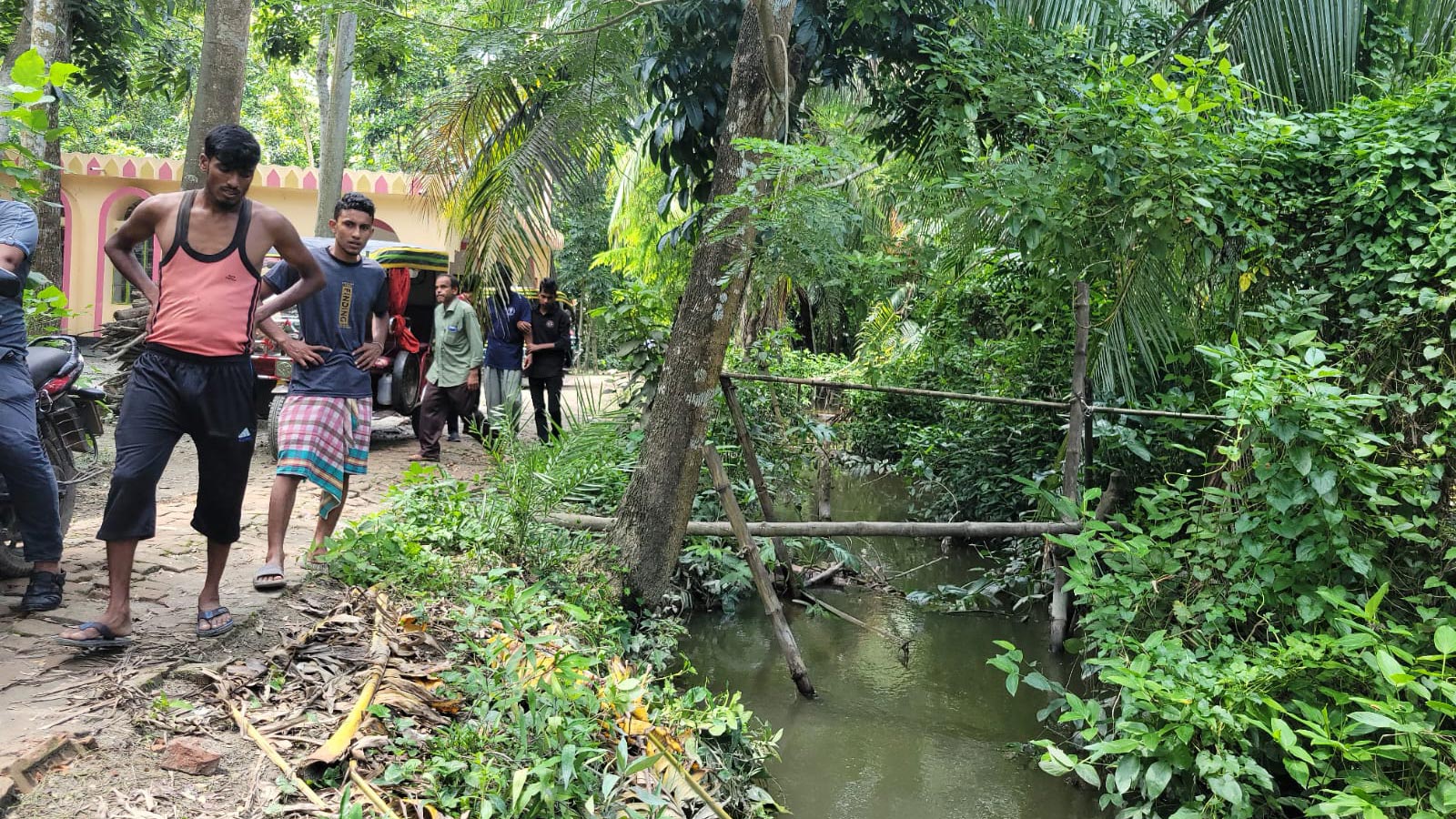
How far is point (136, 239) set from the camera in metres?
3.66

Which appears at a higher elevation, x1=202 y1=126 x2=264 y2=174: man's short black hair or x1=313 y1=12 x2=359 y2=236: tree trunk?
x1=313 y1=12 x2=359 y2=236: tree trunk

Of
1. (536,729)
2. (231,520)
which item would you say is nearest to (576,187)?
(231,520)

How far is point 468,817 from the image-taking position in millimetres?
2828

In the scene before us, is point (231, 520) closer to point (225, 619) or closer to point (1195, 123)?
point (225, 619)

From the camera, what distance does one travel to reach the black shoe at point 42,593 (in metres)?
3.77

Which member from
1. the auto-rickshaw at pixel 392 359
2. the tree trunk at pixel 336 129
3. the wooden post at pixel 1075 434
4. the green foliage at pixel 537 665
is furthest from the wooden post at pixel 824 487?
the tree trunk at pixel 336 129

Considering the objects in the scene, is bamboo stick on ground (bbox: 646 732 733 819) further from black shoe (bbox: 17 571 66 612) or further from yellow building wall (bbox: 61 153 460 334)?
yellow building wall (bbox: 61 153 460 334)

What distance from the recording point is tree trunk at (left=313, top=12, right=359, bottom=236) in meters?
13.2

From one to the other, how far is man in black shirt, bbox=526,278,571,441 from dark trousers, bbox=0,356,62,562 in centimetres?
513

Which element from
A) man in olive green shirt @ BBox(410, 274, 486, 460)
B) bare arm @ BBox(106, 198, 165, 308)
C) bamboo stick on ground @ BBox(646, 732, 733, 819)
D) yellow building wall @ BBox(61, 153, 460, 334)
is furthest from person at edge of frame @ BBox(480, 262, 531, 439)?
yellow building wall @ BBox(61, 153, 460, 334)

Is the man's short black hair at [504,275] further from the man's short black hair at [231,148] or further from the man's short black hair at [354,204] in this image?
the man's short black hair at [231,148]

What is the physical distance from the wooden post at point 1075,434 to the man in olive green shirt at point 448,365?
4862mm

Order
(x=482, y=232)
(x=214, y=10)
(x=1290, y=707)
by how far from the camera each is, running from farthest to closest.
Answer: (x=482, y=232) < (x=214, y=10) < (x=1290, y=707)

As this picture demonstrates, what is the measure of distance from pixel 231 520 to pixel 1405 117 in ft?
15.0
